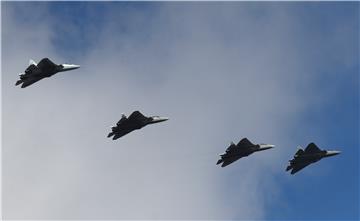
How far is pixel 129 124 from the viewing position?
13462 centimetres

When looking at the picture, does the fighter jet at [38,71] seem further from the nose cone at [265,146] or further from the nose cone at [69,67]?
the nose cone at [265,146]

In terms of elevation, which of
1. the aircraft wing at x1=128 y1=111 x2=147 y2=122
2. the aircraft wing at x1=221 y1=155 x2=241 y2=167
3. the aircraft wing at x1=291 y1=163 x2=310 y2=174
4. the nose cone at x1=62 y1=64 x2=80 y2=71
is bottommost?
the aircraft wing at x1=221 y1=155 x2=241 y2=167

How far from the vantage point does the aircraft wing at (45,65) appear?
130375 millimetres

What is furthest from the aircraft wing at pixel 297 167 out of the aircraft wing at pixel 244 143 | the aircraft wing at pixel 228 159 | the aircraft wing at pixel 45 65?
the aircraft wing at pixel 45 65

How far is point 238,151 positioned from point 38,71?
120 ft

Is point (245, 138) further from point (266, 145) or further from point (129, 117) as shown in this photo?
point (129, 117)

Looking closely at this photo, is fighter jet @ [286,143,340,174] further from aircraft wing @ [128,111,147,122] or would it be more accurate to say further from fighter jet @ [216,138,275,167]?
aircraft wing @ [128,111,147,122]

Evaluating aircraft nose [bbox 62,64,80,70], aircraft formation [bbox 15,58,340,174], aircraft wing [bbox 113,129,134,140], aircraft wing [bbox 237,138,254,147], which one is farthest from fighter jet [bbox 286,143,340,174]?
aircraft nose [bbox 62,64,80,70]

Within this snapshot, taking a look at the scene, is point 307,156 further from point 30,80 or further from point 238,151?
point 30,80

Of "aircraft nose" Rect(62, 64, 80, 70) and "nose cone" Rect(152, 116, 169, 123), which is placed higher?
"aircraft nose" Rect(62, 64, 80, 70)

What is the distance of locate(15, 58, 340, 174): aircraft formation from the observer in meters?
131

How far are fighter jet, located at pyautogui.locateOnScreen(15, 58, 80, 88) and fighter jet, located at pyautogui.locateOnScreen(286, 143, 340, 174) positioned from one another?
4403cm

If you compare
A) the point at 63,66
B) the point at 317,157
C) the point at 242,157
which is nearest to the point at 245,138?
the point at 242,157

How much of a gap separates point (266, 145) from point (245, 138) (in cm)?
593
